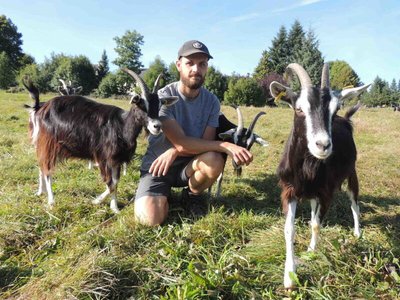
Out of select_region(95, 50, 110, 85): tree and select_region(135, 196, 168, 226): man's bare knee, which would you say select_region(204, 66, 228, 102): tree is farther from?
select_region(135, 196, 168, 226): man's bare knee

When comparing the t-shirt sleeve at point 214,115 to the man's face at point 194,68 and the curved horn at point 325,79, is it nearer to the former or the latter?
the man's face at point 194,68

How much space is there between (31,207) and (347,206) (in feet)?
12.2

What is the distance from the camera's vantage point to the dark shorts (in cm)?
383

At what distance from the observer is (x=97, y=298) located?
228 centimetres

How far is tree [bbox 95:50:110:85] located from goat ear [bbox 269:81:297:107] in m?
46.2

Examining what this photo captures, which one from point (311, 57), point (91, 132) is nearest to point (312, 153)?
point (91, 132)

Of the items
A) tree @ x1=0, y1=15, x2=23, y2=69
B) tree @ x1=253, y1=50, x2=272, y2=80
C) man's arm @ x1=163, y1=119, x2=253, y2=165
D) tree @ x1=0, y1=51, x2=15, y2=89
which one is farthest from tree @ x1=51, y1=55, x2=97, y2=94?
man's arm @ x1=163, y1=119, x2=253, y2=165

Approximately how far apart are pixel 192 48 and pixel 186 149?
3.58 feet

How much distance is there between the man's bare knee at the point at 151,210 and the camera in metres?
3.50

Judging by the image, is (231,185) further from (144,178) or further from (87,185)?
(87,185)

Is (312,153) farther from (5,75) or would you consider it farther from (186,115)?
(5,75)

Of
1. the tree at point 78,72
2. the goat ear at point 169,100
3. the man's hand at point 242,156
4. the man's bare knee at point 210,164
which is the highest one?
the tree at point 78,72

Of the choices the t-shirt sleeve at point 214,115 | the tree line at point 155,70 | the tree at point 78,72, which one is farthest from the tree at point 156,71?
the t-shirt sleeve at point 214,115

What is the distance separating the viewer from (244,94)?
95.0 ft
